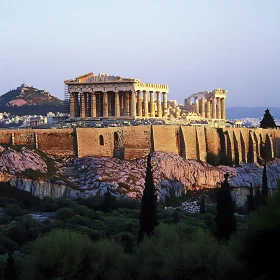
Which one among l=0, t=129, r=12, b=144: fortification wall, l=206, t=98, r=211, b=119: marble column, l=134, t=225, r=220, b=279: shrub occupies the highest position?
l=206, t=98, r=211, b=119: marble column

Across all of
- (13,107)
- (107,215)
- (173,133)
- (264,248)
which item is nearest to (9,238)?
(107,215)

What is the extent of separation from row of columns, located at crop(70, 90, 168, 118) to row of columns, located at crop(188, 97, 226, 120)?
459 inches

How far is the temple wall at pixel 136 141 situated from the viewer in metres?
54.7

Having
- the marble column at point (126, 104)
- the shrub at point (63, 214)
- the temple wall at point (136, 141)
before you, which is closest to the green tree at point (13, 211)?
the shrub at point (63, 214)

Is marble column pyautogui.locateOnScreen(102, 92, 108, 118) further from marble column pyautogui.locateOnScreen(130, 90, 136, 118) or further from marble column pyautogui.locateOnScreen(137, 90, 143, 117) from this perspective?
marble column pyautogui.locateOnScreen(137, 90, 143, 117)

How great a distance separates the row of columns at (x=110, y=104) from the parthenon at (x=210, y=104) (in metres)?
11.8

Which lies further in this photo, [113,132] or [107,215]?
[113,132]

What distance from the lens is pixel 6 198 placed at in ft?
150

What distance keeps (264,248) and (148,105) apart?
49070 millimetres

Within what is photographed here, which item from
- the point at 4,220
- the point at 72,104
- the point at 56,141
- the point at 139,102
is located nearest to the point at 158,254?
the point at 4,220

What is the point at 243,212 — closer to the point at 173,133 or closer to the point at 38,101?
the point at 173,133

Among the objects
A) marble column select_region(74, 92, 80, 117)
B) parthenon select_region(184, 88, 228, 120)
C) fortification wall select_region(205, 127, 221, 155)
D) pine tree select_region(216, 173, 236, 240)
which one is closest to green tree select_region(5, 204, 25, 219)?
pine tree select_region(216, 173, 236, 240)

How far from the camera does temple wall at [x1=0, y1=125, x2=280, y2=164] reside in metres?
54.7

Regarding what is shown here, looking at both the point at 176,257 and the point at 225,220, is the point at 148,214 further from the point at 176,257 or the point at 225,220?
the point at 176,257
